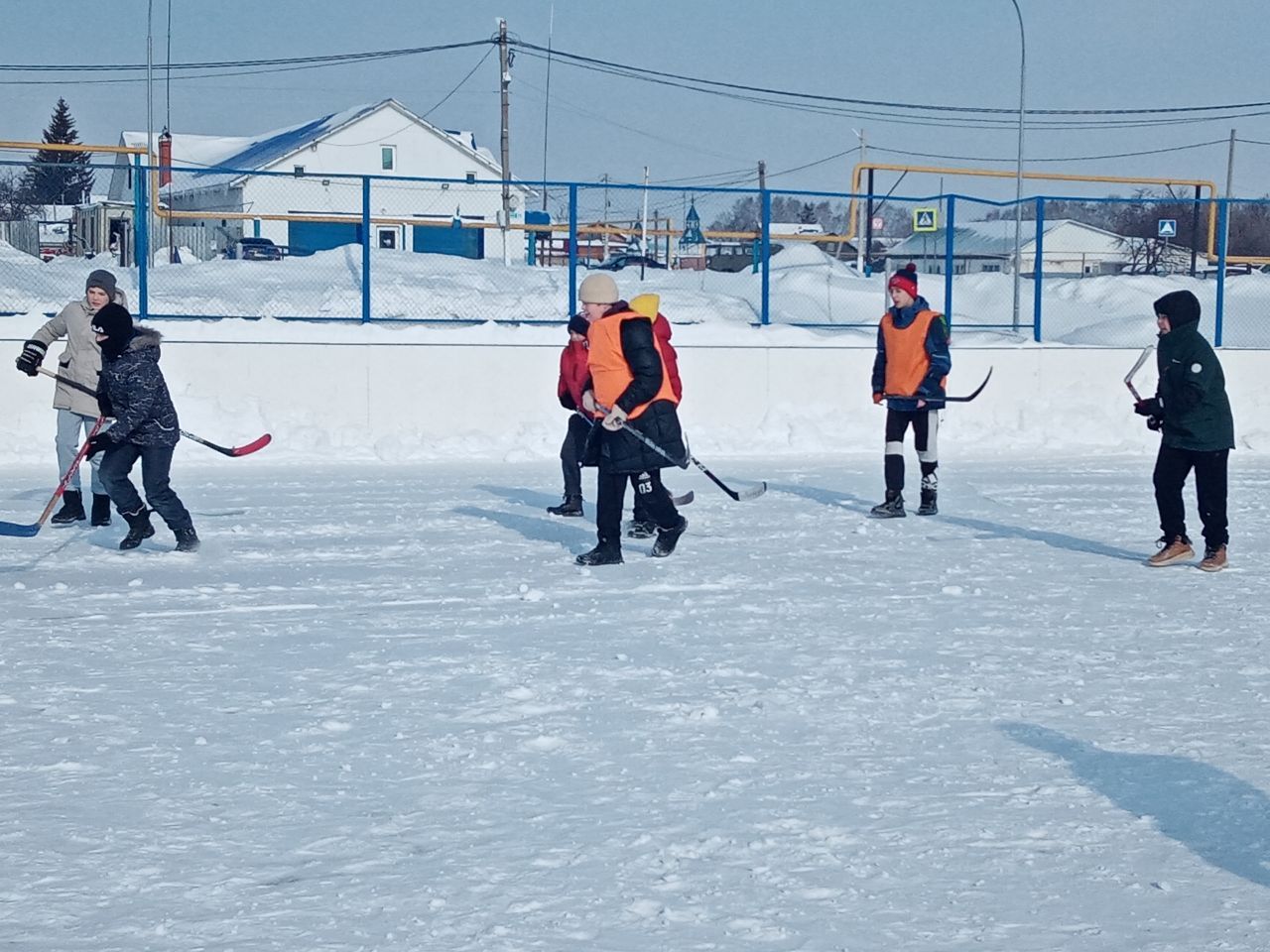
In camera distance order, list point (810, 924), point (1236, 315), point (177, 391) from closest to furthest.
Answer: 1. point (810, 924)
2. point (177, 391)
3. point (1236, 315)

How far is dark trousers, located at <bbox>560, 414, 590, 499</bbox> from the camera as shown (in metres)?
10.1

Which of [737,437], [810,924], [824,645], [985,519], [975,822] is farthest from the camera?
[737,437]

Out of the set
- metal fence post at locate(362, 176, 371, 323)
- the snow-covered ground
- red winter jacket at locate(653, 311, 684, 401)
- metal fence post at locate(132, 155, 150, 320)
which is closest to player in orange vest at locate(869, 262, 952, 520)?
the snow-covered ground

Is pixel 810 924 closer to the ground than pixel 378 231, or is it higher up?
closer to the ground

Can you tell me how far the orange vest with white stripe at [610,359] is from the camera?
819 cm

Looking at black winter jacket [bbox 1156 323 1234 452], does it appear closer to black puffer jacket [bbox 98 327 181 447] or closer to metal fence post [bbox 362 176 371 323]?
A: black puffer jacket [bbox 98 327 181 447]

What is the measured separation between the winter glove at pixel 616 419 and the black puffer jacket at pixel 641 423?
3cm

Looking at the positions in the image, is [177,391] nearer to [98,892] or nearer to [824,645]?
[824,645]

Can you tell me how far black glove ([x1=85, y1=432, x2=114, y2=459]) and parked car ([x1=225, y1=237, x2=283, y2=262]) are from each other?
1265 centimetres

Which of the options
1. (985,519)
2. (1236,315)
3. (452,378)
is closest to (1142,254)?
(1236,315)

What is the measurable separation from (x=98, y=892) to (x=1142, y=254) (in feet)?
83.3

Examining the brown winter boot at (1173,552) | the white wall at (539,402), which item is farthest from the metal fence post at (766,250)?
the brown winter boot at (1173,552)

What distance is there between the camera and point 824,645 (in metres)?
6.53

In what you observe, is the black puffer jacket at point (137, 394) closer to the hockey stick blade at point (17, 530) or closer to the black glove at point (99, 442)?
the black glove at point (99, 442)
